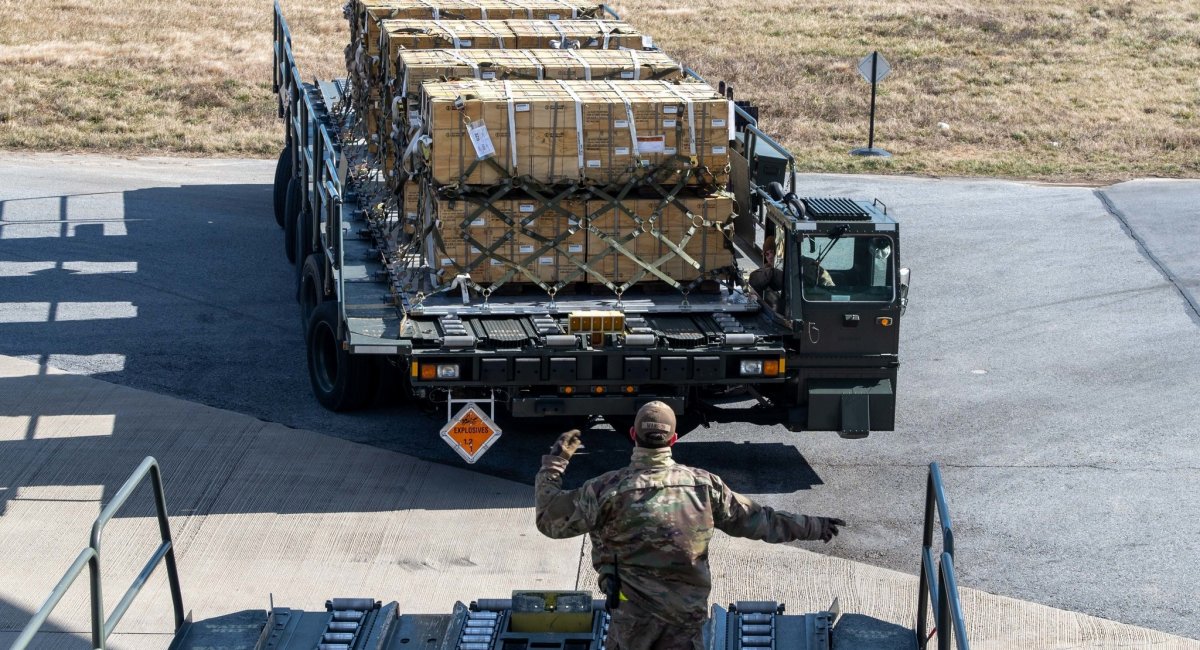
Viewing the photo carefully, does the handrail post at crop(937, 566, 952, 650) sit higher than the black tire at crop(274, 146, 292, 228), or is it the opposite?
the handrail post at crop(937, 566, 952, 650)

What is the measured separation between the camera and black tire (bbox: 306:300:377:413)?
12.2 m

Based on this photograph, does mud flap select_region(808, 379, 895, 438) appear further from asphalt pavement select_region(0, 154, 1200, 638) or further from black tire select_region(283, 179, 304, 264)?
black tire select_region(283, 179, 304, 264)

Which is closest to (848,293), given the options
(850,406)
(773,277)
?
(773,277)

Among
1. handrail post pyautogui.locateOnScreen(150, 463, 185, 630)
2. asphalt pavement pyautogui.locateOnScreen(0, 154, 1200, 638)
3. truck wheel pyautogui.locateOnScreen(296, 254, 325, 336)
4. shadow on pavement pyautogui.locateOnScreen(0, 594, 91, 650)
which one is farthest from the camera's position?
Result: truck wheel pyautogui.locateOnScreen(296, 254, 325, 336)

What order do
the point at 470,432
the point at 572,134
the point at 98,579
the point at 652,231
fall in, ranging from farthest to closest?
the point at 652,231 → the point at 572,134 → the point at 470,432 → the point at 98,579

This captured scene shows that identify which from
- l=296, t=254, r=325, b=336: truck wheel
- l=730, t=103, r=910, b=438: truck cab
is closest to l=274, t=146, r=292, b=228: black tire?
l=296, t=254, r=325, b=336: truck wheel

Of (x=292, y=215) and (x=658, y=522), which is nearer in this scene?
(x=658, y=522)

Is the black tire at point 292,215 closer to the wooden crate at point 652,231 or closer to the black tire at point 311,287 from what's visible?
the black tire at point 311,287

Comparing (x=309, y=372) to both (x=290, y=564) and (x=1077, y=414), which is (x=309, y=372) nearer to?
(x=290, y=564)

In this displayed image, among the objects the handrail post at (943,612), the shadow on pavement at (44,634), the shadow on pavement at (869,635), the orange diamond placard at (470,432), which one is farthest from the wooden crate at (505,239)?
the handrail post at (943,612)

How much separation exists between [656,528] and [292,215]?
1165 cm

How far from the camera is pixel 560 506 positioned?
249 inches

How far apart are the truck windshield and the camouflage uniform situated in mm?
4629

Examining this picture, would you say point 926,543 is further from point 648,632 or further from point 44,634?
point 44,634
